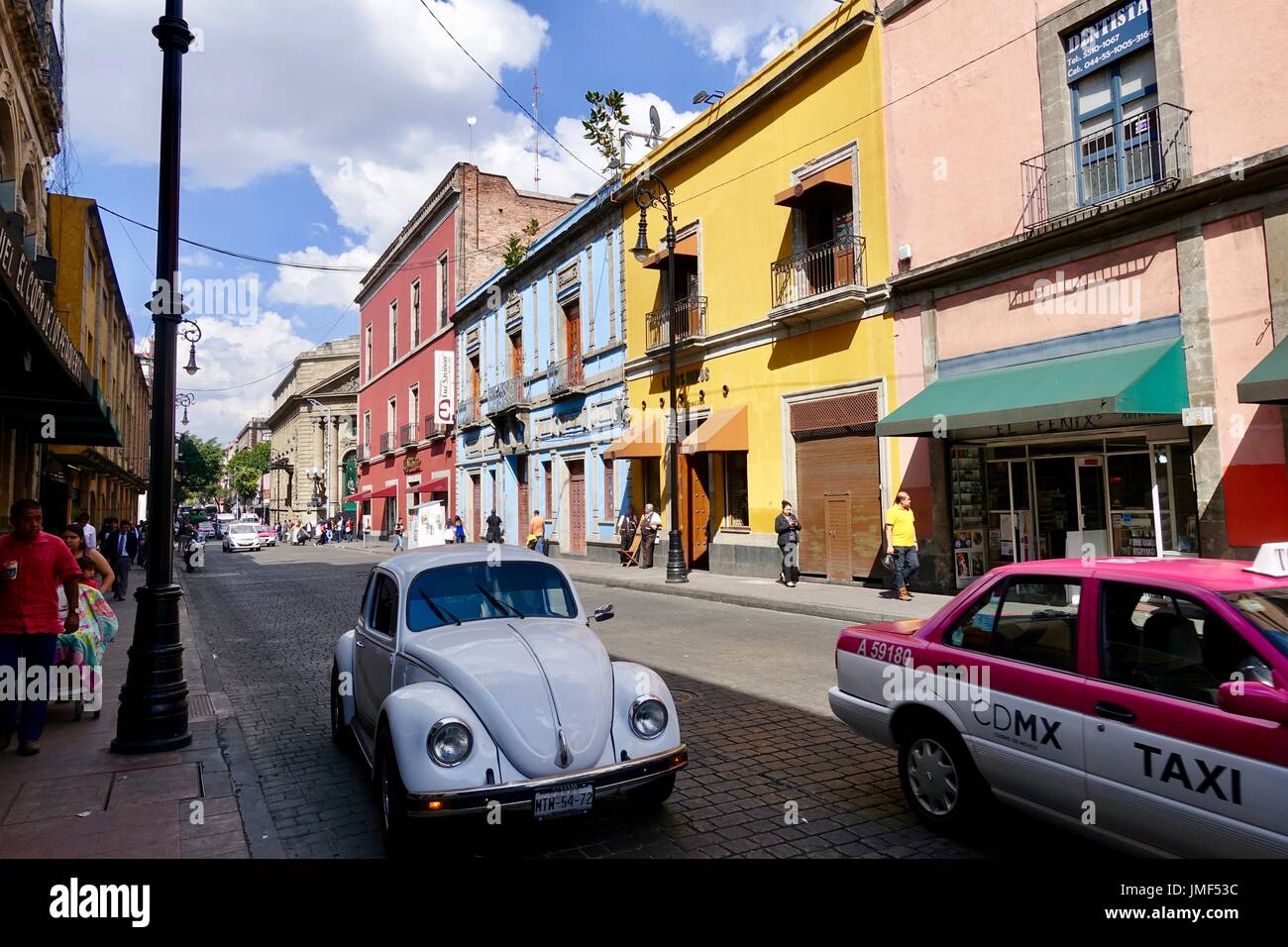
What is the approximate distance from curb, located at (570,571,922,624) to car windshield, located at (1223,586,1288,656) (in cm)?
726

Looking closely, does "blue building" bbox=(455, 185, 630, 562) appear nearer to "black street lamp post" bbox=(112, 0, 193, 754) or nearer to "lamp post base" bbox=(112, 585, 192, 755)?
"black street lamp post" bbox=(112, 0, 193, 754)

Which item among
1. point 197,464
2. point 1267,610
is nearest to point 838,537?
point 1267,610

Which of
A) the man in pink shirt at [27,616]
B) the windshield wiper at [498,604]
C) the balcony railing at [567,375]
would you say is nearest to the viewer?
the windshield wiper at [498,604]

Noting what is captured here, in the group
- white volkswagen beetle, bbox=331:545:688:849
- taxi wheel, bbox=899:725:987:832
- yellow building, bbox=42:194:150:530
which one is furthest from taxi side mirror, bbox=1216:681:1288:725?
yellow building, bbox=42:194:150:530

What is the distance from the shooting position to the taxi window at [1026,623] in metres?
3.80

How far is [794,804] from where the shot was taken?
4633 mm

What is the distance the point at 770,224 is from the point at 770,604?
934cm

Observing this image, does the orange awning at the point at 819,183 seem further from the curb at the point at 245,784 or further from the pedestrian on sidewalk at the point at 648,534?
the curb at the point at 245,784

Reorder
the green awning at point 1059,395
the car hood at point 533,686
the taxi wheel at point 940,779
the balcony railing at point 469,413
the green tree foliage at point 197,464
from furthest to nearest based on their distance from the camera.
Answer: the green tree foliage at point 197,464 → the balcony railing at point 469,413 → the green awning at point 1059,395 → the taxi wheel at point 940,779 → the car hood at point 533,686

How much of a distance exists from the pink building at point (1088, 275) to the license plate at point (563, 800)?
9.39 m

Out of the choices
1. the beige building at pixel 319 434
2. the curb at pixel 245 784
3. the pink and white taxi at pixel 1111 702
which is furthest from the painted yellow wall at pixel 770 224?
the beige building at pixel 319 434

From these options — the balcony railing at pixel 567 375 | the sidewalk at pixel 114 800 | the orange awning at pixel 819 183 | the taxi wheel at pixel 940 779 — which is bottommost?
the sidewalk at pixel 114 800
